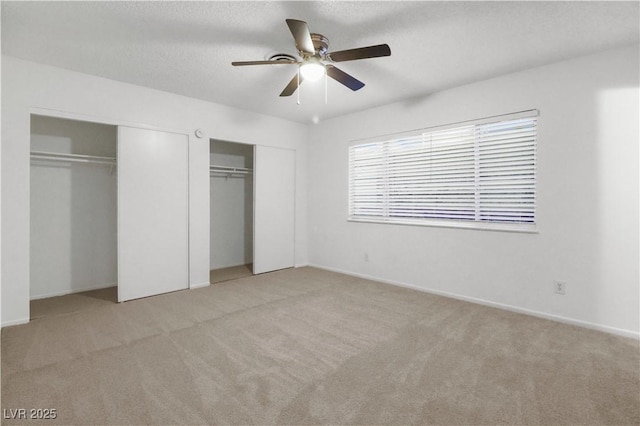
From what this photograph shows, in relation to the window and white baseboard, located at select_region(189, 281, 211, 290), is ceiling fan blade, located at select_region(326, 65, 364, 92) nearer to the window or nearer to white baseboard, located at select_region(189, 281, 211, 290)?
the window

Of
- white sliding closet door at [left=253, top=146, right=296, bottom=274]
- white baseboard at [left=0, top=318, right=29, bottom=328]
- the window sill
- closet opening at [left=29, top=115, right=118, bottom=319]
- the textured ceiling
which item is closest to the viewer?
the textured ceiling

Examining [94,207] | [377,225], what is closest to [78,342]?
[94,207]

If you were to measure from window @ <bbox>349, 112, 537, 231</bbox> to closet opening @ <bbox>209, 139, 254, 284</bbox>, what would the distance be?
6.92 ft

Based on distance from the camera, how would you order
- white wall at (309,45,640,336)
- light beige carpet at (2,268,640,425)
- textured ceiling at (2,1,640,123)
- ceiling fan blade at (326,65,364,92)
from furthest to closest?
Result: 1. white wall at (309,45,640,336)
2. ceiling fan blade at (326,65,364,92)
3. textured ceiling at (2,1,640,123)
4. light beige carpet at (2,268,640,425)

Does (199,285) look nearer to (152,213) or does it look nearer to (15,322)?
(152,213)

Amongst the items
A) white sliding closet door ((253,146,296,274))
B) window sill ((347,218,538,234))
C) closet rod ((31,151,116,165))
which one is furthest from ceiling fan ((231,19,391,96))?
closet rod ((31,151,116,165))

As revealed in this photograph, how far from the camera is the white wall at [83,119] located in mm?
2965

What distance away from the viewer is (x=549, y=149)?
3.12 metres

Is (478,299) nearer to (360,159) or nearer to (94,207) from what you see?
(360,159)

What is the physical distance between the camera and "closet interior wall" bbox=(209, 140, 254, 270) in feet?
17.8

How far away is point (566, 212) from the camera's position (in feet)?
9.97

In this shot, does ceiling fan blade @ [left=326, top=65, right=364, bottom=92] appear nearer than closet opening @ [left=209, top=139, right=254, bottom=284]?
Yes

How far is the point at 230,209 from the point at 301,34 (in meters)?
4.08

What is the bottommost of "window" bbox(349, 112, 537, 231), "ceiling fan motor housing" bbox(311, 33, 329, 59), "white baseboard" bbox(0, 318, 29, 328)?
"white baseboard" bbox(0, 318, 29, 328)
